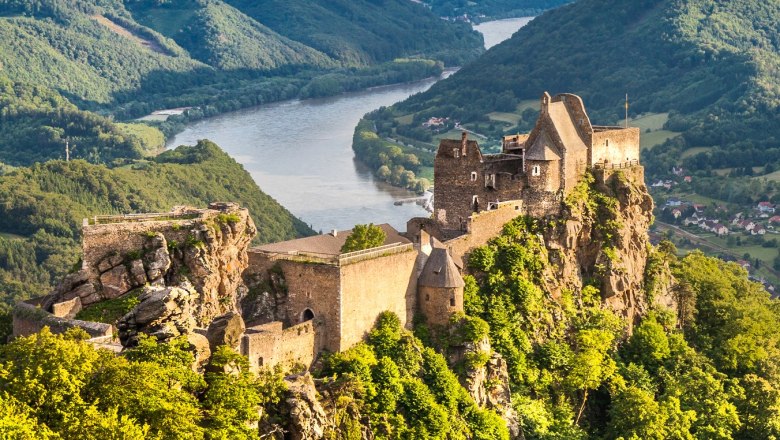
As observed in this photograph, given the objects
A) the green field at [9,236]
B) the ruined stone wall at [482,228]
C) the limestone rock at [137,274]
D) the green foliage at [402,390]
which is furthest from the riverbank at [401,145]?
the limestone rock at [137,274]

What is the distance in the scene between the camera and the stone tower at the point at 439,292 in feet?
180

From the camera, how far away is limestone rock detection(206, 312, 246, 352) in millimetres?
45344

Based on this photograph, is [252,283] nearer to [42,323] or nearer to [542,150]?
[42,323]

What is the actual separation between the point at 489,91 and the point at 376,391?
14049 cm

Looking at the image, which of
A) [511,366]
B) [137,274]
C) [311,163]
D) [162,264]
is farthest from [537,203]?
[311,163]

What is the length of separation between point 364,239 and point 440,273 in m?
3.84

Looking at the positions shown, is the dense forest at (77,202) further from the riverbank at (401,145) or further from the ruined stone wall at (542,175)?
the ruined stone wall at (542,175)

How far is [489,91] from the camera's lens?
18800 cm

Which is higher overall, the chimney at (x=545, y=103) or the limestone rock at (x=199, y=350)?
the chimney at (x=545, y=103)

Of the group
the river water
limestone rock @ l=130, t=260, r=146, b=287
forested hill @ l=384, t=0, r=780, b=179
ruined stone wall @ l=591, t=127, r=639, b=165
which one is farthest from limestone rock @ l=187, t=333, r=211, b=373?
forested hill @ l=384, t=0, r=780, b=179

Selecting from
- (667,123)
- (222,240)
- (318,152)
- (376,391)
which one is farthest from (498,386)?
(667,123)

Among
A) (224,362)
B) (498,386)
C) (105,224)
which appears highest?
(105,224)

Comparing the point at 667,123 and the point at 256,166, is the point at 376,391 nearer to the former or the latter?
the point at 256,166

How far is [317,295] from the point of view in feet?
168
